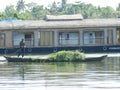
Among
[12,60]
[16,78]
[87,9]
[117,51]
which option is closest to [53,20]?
[117,51]

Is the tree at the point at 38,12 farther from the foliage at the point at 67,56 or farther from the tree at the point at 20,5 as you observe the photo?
the foliage at the point at 67,56

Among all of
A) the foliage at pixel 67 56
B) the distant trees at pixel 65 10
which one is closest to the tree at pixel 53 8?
the distant trees at pixel 65 10

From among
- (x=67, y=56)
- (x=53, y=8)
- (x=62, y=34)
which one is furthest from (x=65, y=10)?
(x=67, y=56)

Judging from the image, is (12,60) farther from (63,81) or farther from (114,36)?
(114,36)

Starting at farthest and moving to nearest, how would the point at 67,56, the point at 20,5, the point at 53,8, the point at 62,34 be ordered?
the point at 20,5, the point at 53,8, the point at 62,34, the point at 67,56

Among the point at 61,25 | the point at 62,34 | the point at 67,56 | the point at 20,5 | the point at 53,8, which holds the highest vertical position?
the point at 61,25

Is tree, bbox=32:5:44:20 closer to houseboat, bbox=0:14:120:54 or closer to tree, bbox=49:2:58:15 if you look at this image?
tree, bbox=49:2:58:15

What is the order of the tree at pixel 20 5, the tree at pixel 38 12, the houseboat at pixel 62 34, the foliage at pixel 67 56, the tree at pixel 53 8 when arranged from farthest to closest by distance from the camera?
the tree at pixel 20 5
the tree at pixel 53 8
the tree at pixel 38 12
the houseboat at pixel 62 34
the foliage at pixel 67 56

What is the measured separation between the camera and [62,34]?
5734 cm

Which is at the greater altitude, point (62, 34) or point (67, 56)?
point (67, 56)

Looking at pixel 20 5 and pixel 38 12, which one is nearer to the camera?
pixel 38 12

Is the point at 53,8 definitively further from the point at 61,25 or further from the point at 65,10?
the point at 61,25

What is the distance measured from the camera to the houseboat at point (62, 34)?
55.6 metres

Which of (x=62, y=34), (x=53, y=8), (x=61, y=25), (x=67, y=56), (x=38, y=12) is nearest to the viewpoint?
(x=67, y=56)
